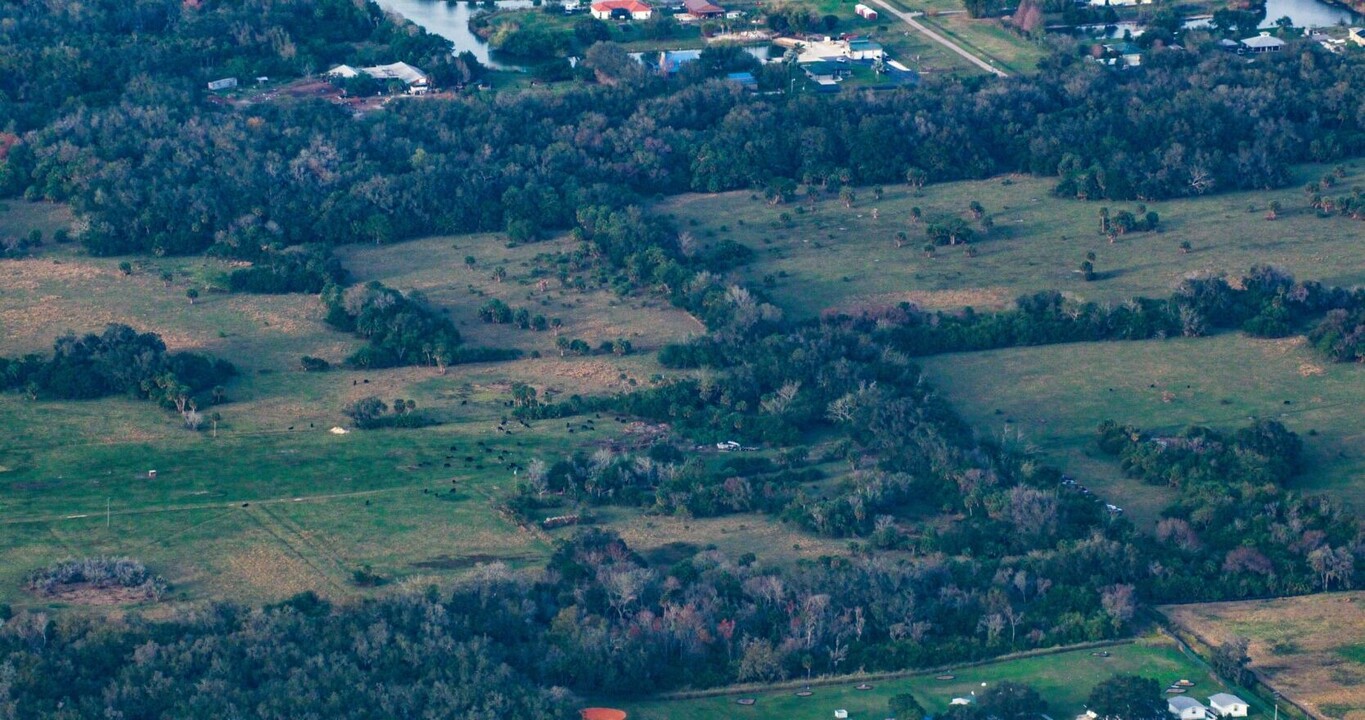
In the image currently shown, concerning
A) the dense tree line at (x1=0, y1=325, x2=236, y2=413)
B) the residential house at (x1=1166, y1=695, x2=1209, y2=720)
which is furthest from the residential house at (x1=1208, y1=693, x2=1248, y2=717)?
the dense tree line at (x1=0, y1=325, x2=236, y2=413)

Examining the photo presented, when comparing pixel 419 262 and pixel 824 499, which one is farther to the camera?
pixel 419 262

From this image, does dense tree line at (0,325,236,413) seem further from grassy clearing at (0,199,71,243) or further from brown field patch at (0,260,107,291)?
grassy clearing at (0,199,71,243)

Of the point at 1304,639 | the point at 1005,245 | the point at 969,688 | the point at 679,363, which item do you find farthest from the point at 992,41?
the point at 969,688

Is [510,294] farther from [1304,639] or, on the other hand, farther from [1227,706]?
[1227,706]

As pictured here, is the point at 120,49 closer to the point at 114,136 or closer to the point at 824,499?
the point at 114,136

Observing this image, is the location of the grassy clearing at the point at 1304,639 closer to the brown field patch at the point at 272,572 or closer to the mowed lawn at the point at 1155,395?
the mowed lawn at the point at 1155,395

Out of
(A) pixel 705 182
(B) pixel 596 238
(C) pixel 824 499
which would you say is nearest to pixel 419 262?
(B) pixel 596 238
